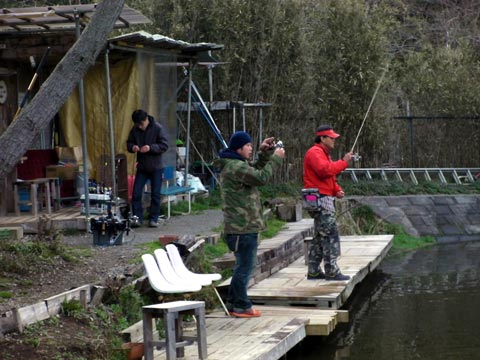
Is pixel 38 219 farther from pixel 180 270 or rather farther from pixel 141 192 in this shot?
pixel 180 270

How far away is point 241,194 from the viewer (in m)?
8.90

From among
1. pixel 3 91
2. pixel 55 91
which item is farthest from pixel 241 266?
pixel 3 91

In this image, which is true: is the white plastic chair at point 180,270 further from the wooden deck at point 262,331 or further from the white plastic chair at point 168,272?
the wooden deck at point 262,331

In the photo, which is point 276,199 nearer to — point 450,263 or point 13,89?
point 450,263

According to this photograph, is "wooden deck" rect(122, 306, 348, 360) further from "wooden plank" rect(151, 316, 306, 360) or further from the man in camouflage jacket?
the man in camouflage jacket

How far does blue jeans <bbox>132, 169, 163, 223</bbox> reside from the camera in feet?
41.7

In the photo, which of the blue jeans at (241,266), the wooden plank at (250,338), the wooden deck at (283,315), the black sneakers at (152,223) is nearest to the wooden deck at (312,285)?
the wooden deck at (283,315)

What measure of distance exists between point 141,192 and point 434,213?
25.6ft

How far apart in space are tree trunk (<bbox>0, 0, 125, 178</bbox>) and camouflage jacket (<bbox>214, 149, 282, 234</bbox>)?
1616 mm

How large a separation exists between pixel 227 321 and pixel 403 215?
983 cm

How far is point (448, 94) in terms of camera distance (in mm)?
20938

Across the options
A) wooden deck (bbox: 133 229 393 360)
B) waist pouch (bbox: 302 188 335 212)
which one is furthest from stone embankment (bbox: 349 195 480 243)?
waist pouch (bbox: 302 188 335 212)

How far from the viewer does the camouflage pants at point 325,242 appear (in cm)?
1082

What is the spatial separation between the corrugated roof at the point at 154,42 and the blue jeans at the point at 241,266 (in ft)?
15.7
